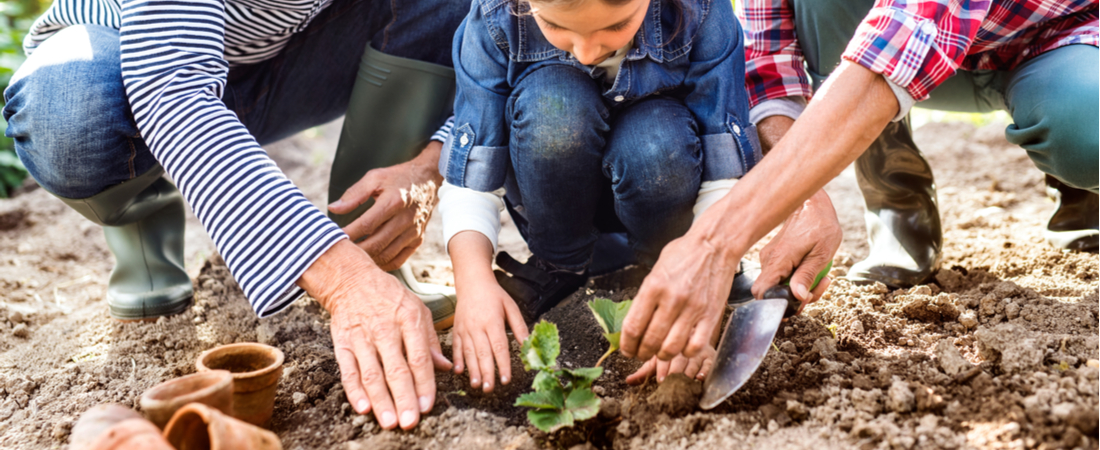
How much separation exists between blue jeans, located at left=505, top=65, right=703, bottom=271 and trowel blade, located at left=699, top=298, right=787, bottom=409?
0.40 meters

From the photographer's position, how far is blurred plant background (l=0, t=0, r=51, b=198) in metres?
3.35

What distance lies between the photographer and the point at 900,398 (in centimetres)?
117

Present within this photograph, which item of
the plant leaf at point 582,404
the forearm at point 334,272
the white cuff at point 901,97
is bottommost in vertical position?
the plant leaf at point 582,404

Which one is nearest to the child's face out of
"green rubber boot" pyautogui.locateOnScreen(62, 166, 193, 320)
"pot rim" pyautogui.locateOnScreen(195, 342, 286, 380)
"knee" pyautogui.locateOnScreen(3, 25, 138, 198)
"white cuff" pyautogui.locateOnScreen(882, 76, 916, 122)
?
"white cuff" pyautogui.locateOnScreen(882, 76, 916, 122)

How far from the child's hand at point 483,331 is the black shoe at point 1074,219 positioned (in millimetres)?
1652

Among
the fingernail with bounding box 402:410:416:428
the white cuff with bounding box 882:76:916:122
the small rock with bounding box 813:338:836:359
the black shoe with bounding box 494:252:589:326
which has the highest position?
the white cuff with bounding box 882:76:916:122

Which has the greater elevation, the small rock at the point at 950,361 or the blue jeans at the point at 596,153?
the blue jeans at the point at 596,153

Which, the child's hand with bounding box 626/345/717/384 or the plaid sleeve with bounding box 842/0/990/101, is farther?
the child's hand with bounding box 626/345/717/384

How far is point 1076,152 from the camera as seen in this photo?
1543 mm

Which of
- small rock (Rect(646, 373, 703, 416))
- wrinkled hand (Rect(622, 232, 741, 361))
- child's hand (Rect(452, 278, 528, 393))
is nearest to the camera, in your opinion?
wrinkled hand (Rect(622, 232, 741, 361))

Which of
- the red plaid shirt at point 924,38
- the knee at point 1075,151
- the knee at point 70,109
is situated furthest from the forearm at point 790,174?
the knee at point 70,109

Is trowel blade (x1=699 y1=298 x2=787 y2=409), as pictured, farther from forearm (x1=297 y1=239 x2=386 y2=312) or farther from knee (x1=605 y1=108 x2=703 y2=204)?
forearm (x1=297 y1=239 x2=386 y2=312)

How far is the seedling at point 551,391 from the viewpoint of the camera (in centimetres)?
117

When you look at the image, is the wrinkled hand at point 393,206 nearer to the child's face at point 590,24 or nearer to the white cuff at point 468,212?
the white cuff at point 468,212
